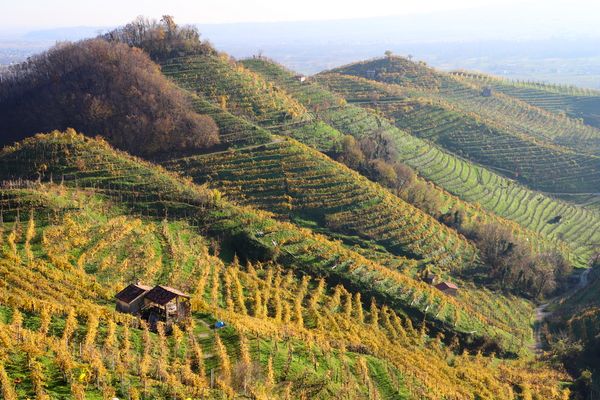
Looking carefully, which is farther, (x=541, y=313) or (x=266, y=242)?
(x=541, y=313)

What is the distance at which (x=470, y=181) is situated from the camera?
78.4 meters

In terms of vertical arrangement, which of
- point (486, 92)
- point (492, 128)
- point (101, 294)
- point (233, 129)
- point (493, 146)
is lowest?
point (493, 146)

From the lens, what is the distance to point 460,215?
2410 inches

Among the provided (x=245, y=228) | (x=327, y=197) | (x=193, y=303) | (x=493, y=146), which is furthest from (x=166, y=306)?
(x=493, y=146)

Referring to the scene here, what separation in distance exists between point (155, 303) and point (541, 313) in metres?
36.3

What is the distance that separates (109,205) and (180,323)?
20680mm

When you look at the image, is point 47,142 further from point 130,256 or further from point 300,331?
point 300,331

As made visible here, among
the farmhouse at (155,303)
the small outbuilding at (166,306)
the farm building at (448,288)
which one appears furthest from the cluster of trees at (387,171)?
the farmhouse at (155,303)

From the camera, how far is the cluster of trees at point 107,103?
59.0 metres

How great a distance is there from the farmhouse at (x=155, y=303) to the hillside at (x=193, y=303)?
93cm

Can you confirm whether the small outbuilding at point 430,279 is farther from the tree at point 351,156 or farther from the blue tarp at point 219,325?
the blue tarp at point 219,325

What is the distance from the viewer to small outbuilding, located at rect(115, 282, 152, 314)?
26.8 meters

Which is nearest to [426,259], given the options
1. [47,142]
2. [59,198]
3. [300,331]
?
[300,331]

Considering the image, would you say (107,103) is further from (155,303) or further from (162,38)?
(155,303)
